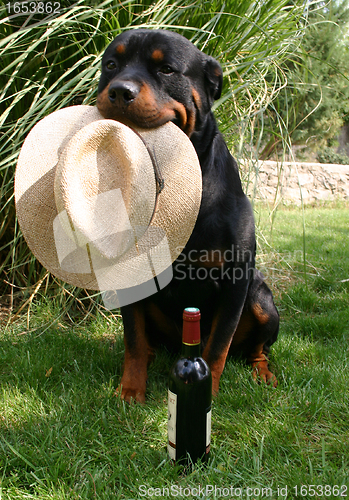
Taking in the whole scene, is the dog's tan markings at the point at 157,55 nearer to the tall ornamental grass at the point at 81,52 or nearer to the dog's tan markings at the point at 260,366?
the tall ornamental grass at the point at 81,52

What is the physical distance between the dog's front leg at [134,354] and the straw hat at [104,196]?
0.40 m

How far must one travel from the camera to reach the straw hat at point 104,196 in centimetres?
116

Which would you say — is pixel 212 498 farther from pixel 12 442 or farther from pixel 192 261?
pixel 192 261

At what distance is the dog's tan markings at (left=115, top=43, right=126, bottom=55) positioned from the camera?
1557 mm

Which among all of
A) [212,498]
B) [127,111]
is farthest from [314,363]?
[127,111]

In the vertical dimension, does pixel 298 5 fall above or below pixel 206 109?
above

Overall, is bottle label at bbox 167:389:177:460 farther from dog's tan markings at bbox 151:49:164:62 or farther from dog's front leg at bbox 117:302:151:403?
dog's tan markings at bbox 151:49:164:62

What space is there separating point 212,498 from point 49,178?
111 cm

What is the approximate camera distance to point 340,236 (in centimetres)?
502

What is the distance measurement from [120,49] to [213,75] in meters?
0.41

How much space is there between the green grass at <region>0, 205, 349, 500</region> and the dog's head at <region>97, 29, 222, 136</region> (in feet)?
3.66

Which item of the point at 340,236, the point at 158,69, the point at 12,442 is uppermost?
the point at 158,69

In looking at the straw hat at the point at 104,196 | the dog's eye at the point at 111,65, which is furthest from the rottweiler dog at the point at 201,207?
the straw hat at the point at 104,196

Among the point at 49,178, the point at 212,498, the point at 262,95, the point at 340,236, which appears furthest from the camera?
the point at 340,236
